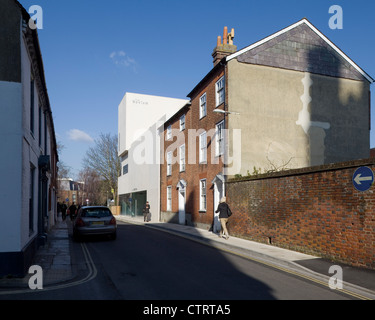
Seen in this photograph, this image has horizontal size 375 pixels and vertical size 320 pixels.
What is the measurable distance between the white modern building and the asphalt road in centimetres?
2055

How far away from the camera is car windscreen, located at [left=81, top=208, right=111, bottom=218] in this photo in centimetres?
1574

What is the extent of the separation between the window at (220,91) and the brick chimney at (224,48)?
2.28 meters

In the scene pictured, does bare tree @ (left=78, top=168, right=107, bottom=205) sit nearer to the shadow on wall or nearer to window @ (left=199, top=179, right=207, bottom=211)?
window @ (left=199, top=179, right=207, bottom=211)

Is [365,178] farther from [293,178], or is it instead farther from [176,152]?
[176,152]

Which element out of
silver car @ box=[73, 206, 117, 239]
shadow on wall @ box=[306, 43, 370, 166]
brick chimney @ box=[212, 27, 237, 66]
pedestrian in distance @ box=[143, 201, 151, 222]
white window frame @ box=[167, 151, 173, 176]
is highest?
brick chimney @ box=[212, 27, 237, 66]

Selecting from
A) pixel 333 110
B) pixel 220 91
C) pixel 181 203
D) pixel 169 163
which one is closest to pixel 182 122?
pixel 169 163

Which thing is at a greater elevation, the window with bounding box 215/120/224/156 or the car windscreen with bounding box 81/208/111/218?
the window with bounding box 215/120/224/156

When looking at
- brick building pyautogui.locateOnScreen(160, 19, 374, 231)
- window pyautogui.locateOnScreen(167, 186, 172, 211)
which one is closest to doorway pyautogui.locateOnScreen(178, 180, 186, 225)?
window pyautogui.locateOnScreen(167, 186, 172, 211)

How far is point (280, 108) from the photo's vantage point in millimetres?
18578

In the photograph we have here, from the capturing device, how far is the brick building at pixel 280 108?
1786 cm

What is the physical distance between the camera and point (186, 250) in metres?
12.5

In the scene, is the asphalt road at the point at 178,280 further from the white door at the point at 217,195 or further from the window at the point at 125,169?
the window at the point at 125,169

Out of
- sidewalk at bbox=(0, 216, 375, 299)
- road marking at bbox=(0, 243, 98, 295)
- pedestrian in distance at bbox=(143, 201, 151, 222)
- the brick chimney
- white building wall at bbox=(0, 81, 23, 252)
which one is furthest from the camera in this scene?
pedestrian in distance at bbox=(143, 201, 151, 222)

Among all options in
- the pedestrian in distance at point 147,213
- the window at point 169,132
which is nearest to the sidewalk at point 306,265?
the window at point 169,132
